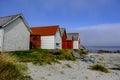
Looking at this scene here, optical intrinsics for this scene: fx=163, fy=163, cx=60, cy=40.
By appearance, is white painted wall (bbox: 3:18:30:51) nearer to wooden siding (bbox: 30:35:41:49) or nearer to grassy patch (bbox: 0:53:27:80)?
wooden siding (bbox: 30:35:41:49)

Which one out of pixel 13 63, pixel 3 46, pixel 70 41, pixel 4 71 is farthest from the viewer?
pixel 70 41

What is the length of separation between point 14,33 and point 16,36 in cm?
62

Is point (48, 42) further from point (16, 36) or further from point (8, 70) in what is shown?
point (8, 70)

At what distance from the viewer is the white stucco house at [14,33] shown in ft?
77.9

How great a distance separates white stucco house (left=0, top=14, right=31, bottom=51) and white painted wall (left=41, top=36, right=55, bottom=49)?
23.3 ft

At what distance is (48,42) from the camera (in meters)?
34.6

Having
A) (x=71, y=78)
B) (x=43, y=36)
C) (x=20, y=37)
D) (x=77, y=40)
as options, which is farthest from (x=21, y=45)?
(x=77, y=40)

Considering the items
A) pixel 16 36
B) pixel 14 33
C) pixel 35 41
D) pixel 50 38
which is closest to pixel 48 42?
pixel 50 38

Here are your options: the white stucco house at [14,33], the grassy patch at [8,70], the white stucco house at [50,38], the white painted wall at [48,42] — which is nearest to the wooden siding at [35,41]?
the white stucco house at [50,38]

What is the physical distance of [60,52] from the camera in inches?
981

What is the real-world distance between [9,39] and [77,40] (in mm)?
33888

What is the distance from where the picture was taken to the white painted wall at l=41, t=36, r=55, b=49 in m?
34.3

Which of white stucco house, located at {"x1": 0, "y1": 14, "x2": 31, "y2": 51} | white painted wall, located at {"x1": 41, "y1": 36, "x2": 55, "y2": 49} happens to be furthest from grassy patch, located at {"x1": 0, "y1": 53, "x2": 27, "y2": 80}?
white painted wall, located at {"x1": 41, "y1": 36, "x2": 55, "y2": 49}

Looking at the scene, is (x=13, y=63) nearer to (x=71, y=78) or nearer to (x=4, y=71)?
(x=4, y=71)
